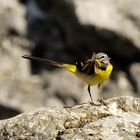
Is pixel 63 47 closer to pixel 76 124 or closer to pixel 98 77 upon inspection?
pixel 98 77

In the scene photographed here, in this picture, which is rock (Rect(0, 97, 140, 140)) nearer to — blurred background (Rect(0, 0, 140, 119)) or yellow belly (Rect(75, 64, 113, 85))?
yellow belly (Rect(75, 64, 113, 85))

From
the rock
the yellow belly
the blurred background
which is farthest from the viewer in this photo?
the blurred background

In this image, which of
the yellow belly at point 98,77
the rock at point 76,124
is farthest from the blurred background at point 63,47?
the rock at point 76,124

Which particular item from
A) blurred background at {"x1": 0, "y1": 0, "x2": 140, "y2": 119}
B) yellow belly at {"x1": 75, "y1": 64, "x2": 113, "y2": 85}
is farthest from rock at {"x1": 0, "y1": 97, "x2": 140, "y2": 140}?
blurred background at {"x1": 0, "y1": 0, "x2": 140, "y2": 119}

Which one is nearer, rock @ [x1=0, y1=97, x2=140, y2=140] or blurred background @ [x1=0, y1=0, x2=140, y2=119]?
rock @ [x1=0, y1=97, x2=140, y2=140]

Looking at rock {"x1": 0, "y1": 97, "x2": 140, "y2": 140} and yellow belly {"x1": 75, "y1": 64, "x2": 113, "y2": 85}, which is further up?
yellow belly {"x1": 75, "y1": 64, "x2": 113, "y2": 85}

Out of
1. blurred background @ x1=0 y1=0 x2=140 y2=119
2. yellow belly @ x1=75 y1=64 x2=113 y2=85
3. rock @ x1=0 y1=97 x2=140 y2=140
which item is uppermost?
blurred background @ x1=0 y1=0 x2=140 y2=119

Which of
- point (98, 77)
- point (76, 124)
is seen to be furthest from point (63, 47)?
A: point (76, 124)
